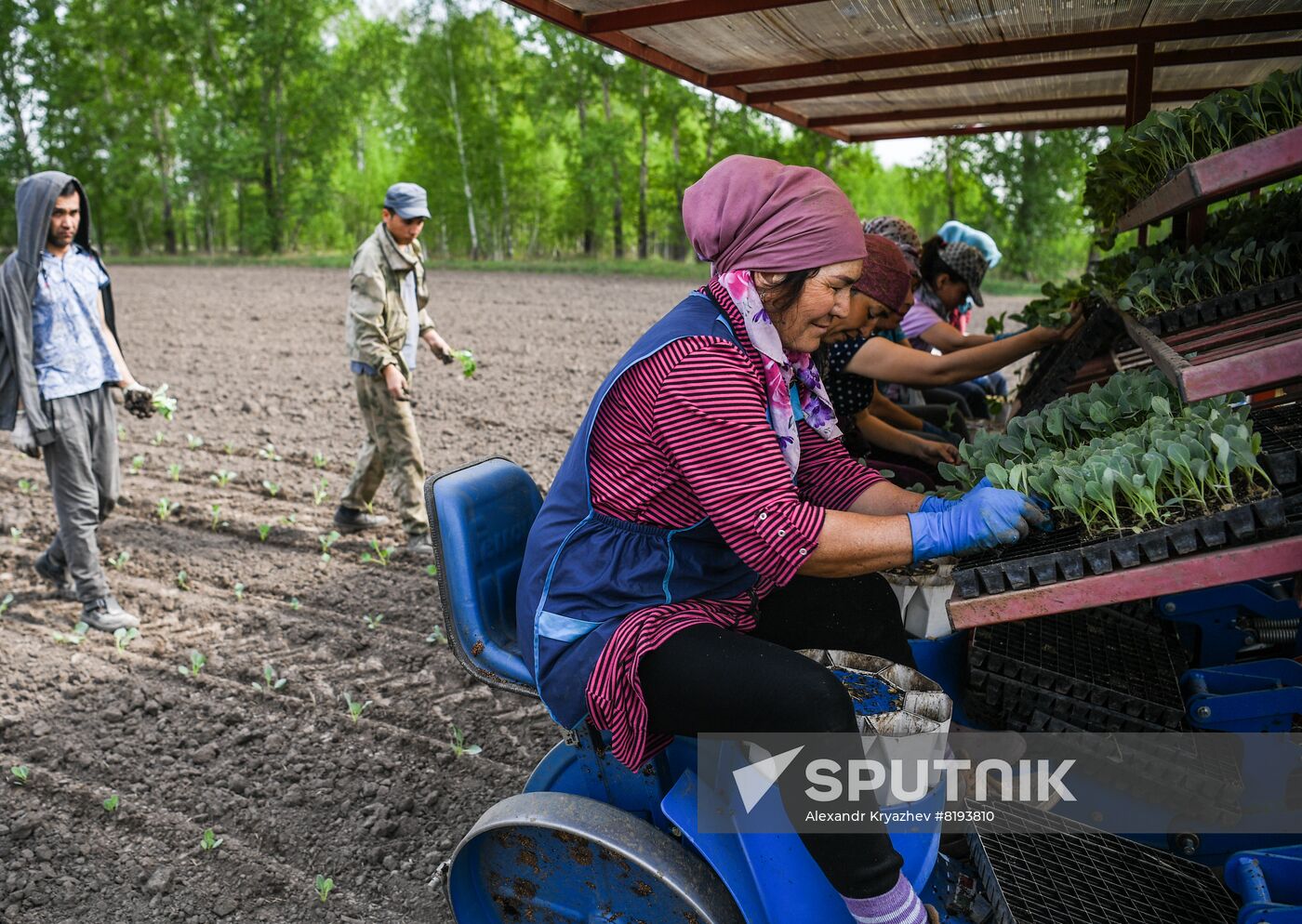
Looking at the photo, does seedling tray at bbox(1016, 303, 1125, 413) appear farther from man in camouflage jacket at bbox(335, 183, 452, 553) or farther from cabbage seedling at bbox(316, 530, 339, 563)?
cabbage seedling at bbox(316, 530, 339, 563)

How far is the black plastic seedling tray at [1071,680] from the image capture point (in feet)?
8.71

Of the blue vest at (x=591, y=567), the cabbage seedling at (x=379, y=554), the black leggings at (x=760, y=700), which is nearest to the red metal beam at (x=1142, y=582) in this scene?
the black leggings at (x=760, y=700)

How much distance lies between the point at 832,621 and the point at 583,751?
28.4 inches

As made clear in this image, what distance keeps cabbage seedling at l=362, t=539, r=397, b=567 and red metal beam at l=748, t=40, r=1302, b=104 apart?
10.5ft

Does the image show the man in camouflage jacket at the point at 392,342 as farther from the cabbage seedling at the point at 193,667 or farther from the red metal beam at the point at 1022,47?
the red metal beam at the point at 1022,47

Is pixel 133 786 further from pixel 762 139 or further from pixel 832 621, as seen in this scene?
pixel 762 139

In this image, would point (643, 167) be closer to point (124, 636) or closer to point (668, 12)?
point (124, 636)

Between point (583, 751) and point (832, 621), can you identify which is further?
point (832, 621)

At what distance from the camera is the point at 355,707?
3869mm

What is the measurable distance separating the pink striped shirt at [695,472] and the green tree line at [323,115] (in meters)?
26.5

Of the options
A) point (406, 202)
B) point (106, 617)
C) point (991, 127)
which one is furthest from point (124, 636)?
point (991, 127)

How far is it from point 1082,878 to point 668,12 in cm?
278

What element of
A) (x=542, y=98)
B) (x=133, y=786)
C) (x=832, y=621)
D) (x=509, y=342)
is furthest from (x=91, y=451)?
(x=542, y=98)

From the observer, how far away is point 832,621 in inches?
98.4
